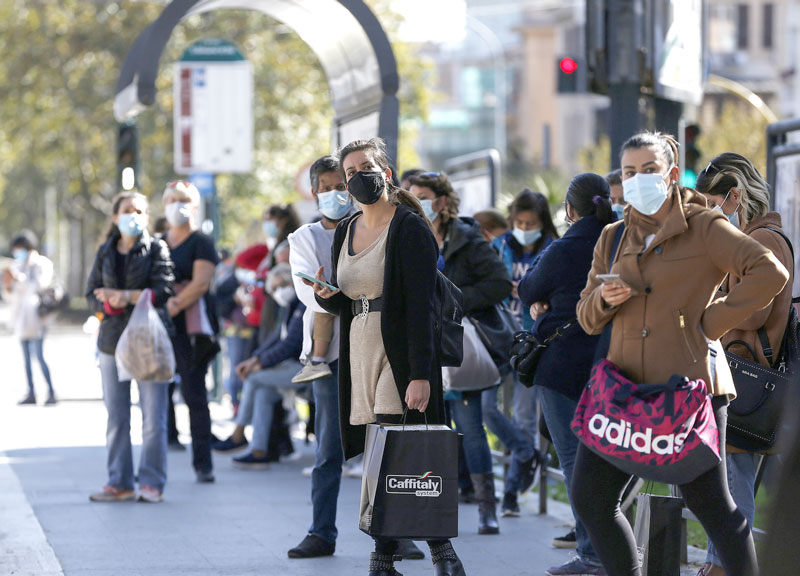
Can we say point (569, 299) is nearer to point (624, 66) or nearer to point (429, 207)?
point (429, 207)

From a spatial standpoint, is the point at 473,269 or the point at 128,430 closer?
the point at 473,269

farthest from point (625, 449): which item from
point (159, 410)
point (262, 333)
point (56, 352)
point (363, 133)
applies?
point (56, 352)

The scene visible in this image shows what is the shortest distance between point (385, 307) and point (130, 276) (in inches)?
131

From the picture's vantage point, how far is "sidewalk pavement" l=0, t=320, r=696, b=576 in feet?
22.8

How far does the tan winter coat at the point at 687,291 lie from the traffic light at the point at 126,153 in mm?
10573

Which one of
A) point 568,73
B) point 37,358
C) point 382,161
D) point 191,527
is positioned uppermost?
point 568,73

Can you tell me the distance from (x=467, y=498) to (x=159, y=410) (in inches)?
77.0

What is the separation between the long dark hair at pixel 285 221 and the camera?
36.0 feet

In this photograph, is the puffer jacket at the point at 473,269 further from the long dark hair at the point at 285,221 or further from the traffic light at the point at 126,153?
the traffic light at the point at 126,153

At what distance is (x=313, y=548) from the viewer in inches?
280

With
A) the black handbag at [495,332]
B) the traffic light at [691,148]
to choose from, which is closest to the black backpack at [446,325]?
the black handbag at [495,332]

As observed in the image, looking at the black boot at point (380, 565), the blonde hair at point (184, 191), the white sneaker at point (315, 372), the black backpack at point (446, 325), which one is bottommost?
the black boot at point (380, 565)

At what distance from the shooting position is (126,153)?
49.5 ft

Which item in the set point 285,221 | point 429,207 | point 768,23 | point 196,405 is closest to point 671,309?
point 429,207
